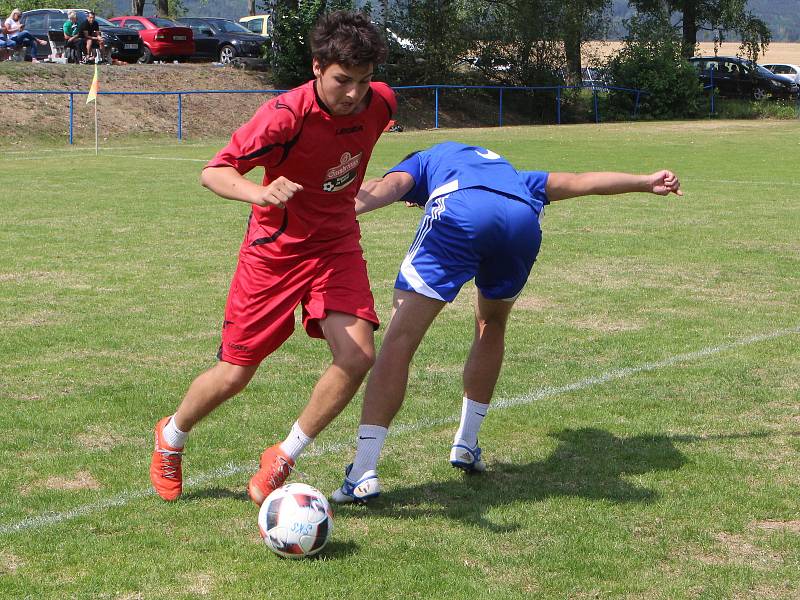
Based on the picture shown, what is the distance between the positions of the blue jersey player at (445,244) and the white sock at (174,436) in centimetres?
71

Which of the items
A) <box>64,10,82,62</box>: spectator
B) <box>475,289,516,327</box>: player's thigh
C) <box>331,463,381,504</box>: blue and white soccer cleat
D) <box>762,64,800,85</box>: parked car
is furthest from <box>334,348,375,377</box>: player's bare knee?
<box>762,64,800,85</box>: parked car

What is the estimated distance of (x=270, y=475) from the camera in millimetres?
4559

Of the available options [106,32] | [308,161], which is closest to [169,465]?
[308,161]

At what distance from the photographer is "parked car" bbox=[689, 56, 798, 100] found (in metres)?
44.6

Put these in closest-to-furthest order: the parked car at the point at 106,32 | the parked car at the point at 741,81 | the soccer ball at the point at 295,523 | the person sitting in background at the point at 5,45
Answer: the soccer ball at the point at 295,523 < the person sitting in background at the point at 5,45 < the parked car at the point at 106,32 < the parked car at the point at 741,81

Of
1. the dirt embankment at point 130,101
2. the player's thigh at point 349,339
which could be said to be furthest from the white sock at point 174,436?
the dirt embankment at point 130,101

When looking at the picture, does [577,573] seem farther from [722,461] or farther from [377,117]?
[377,117]

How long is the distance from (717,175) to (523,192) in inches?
644

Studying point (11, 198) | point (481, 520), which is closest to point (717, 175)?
point (11, 198)

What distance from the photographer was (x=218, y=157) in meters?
4.40

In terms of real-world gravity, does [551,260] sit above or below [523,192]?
below

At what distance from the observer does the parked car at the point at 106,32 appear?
38.9m

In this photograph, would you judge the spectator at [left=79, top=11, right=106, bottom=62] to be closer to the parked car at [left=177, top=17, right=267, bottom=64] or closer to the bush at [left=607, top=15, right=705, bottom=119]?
the parked car at [left=177, top=17, right=267, bottom=64]

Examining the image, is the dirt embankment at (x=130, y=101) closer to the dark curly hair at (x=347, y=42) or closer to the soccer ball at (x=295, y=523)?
the dark curly hair at (x=347, y=42)
